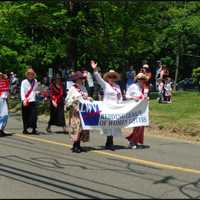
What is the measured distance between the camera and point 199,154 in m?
13.2

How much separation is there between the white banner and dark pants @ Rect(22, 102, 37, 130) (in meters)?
3.61

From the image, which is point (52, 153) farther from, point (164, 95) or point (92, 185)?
point (164, 95)

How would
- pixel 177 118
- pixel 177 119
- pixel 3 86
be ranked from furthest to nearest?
pixel 177 118
pixel 177 119
pixel 3 86

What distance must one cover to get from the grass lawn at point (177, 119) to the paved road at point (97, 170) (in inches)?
56.7

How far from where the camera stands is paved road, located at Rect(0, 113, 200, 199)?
9039 millimetres

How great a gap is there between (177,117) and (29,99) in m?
4.37

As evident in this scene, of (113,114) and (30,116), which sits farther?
(30,116)

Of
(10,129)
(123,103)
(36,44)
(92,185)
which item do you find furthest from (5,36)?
(92,185)

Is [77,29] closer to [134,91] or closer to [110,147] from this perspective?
[134,91]

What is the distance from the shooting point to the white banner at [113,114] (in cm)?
1335

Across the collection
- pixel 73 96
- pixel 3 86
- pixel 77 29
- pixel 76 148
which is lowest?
pixel 76 148

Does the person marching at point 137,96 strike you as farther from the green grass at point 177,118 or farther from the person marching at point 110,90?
the green grass at point 177,118

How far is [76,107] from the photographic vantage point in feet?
43.3

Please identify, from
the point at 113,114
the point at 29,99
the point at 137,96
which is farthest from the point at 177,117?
the point at 113,114
